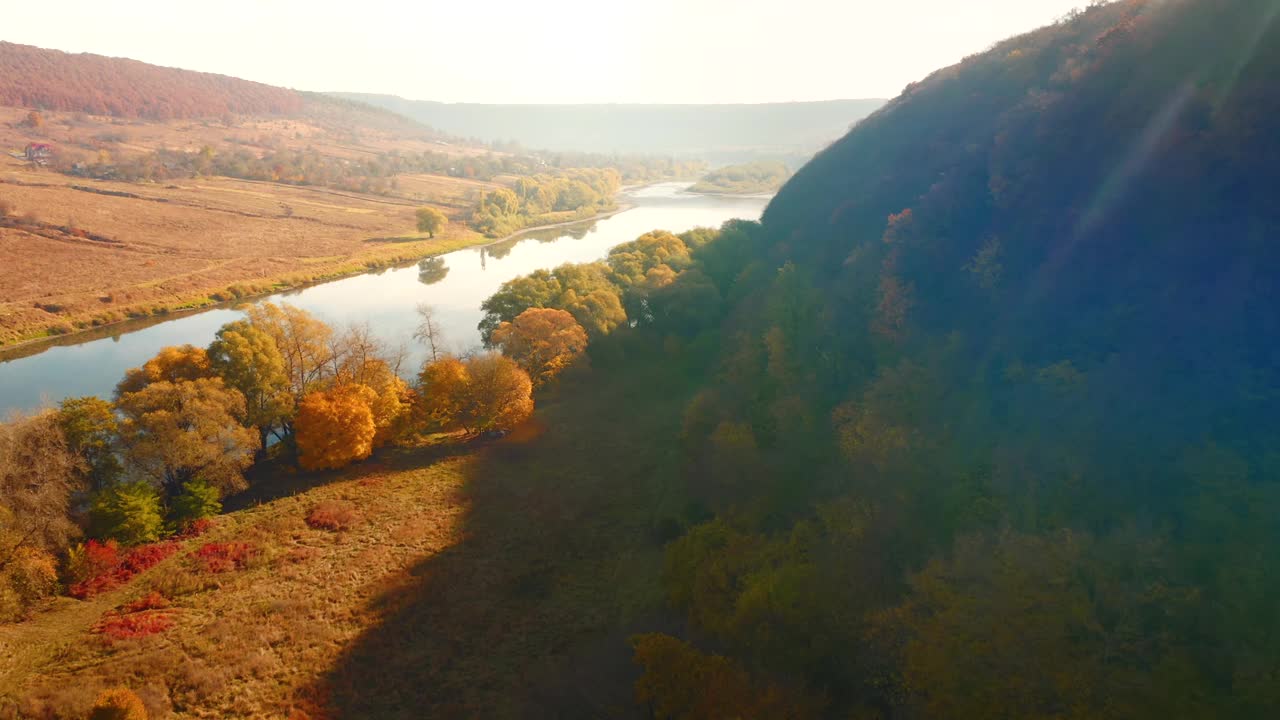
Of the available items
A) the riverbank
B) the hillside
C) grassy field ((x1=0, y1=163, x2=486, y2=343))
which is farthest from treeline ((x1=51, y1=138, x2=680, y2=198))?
the riverbank

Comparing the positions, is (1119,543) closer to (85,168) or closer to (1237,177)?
(1237,177)

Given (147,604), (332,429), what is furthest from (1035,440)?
(332,429)

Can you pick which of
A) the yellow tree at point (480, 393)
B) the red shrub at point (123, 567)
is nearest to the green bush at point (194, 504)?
the red shrub at point (123, 567)

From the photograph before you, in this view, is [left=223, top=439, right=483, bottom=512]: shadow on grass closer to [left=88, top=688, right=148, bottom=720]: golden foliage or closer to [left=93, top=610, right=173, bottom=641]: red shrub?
[left=93, top=610, right=173, bottom=641]: red shrub

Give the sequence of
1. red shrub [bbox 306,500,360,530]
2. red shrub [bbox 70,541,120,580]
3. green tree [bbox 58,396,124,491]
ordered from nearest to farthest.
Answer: red shrub [bbox 70,541,120,580] → green tree [bbox 58,396,124,491] → red shrub [bbox 306,500,360,530]

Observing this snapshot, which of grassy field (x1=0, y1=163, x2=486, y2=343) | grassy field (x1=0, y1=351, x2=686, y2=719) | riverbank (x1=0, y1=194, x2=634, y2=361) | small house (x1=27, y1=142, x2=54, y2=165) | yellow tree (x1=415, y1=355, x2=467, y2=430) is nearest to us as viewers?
grassy field (x1=0, y1=351, x2=686, y2=719)

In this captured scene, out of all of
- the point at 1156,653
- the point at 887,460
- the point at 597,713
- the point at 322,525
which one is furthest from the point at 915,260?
the point at 322,525

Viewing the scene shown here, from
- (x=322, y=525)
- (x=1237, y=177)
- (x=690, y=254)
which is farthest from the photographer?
(x=690, y=254)

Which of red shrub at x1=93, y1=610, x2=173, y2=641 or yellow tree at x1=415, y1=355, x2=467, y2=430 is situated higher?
yellow tree at x1=415, y1=355, x2=467, y2=430
